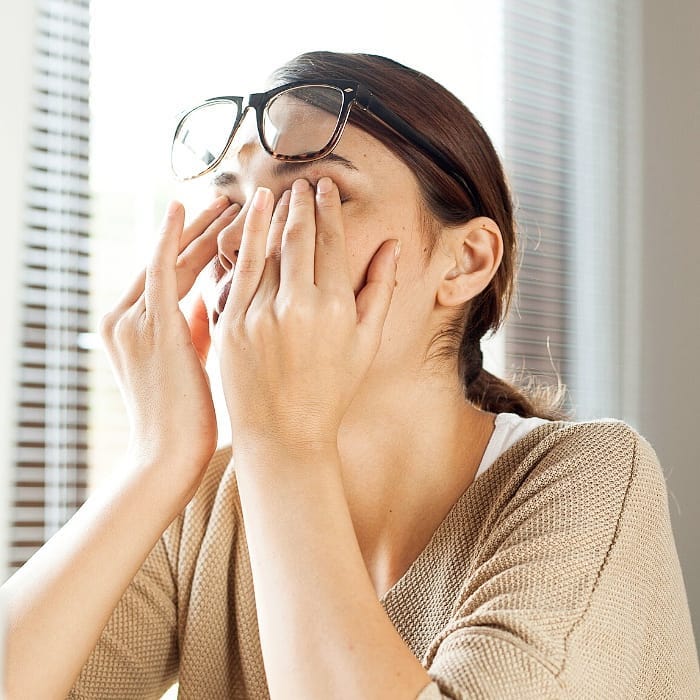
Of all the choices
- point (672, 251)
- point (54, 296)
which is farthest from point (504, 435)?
point (672, 251)

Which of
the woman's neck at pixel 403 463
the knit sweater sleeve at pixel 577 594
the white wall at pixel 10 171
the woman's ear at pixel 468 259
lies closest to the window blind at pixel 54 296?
the woman's neck at pixel 403 463

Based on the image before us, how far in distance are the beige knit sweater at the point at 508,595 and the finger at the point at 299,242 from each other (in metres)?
0.32

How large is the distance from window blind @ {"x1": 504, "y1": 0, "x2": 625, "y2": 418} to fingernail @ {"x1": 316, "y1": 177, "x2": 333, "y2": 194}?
3.36 feet

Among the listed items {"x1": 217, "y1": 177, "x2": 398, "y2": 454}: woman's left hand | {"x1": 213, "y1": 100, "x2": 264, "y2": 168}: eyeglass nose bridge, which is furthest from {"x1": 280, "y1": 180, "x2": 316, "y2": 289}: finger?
{"x1": 213, "y1": 100, "x2": 264, "y2": 168}: eyeglass nose bridge

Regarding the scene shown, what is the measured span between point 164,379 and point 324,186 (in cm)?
28

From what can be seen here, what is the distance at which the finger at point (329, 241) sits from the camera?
86 cm

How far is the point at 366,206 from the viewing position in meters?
0.97

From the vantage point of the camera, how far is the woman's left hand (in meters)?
0.80

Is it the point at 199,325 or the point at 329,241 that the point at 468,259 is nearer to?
the point at 329,241

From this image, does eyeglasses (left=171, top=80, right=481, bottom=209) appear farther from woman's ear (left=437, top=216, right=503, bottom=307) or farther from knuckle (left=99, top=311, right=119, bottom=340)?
knuckle (left=99, top=311, right=119, bottom=340)

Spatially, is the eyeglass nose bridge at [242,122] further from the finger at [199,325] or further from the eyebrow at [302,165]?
the finger at [199,325]

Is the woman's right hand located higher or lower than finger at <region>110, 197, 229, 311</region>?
lower

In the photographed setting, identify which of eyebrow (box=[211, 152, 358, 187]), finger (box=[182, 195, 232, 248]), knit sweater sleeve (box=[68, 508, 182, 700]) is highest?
eyebrow (box=[211, 152, 358, 187])

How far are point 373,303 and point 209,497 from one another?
1.45 feet
